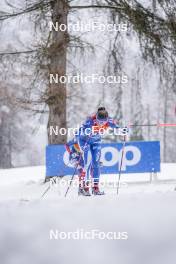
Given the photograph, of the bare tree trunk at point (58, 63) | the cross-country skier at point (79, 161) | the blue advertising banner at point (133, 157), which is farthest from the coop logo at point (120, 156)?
the cross-country skier at point (79, 161)

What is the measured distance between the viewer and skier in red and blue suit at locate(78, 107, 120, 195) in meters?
8.27

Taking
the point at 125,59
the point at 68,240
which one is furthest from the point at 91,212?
the point at 125,59

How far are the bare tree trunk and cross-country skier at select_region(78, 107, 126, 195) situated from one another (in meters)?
4.02

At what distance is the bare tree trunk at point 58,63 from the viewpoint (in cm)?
1237

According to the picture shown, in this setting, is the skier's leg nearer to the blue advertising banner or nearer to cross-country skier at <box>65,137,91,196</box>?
cross-country skier at <box>65,137,91,196</box>

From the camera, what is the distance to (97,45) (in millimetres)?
12727

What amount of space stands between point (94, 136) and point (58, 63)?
4313 millimetres

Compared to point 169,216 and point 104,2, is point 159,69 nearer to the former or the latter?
point 104,2

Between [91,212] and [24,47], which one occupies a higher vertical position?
[24,47]

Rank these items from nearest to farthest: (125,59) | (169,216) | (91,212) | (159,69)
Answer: (169,216) < (91,212) < (159,69) < (125,59)

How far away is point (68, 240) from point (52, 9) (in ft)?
33.9

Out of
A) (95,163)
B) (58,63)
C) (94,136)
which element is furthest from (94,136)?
(58,63)

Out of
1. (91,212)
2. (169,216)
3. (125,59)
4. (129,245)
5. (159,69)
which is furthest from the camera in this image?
(125,59)

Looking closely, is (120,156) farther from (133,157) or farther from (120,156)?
(133,157)
